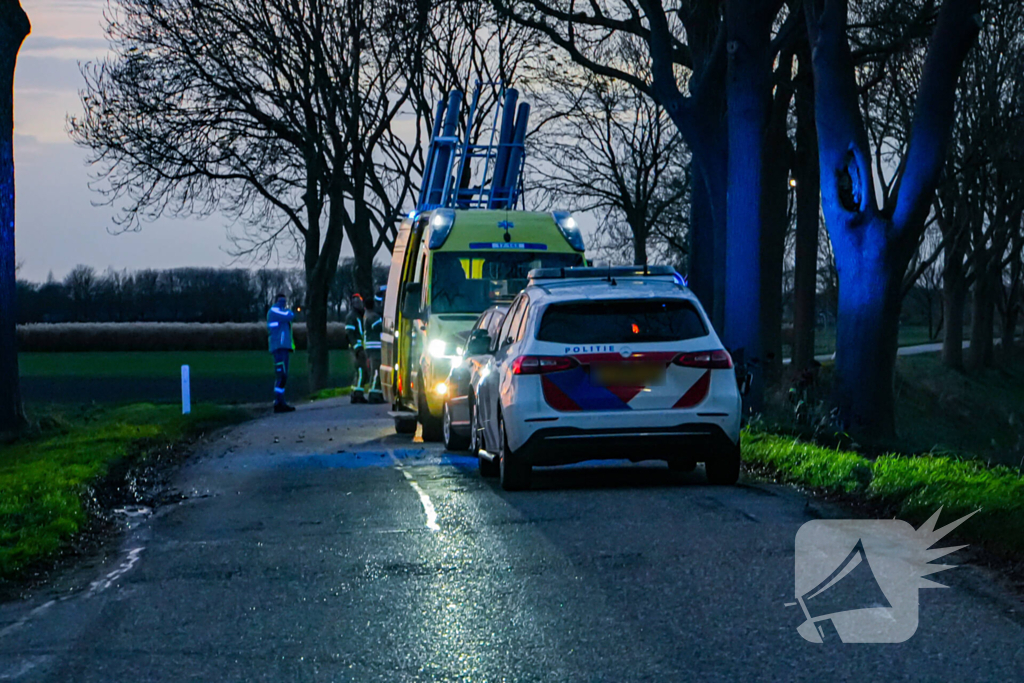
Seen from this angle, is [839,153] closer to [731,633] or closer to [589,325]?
[589,325]

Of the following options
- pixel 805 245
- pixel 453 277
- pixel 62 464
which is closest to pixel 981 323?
pixel 805 245

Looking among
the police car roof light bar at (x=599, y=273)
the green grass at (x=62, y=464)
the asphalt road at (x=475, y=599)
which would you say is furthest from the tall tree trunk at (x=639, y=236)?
the asphalt road at (x=475, y=599)

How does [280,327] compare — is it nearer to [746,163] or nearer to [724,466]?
[746,163]

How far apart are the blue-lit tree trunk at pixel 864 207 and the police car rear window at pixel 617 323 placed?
653 cm

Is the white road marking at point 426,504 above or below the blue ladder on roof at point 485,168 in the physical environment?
below

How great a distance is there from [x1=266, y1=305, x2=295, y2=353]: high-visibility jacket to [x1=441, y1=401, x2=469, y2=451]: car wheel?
28.7 feet

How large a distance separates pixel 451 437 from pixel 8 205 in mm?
7496

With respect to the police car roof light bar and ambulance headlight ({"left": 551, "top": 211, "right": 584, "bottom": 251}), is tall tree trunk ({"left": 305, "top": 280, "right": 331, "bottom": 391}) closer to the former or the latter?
ambulance headlight ({"left": 551, "top": 211, "right": 584, "bottom": 251})

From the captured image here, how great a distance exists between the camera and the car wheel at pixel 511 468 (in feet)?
35.3

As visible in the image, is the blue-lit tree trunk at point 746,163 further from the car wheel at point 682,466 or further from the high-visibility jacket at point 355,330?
the high-visibility jacket at point 355,330

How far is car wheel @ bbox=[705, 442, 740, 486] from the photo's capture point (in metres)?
10.8

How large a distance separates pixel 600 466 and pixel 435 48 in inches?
868

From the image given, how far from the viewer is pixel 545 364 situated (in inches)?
413

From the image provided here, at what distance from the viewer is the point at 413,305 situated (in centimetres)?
1672
